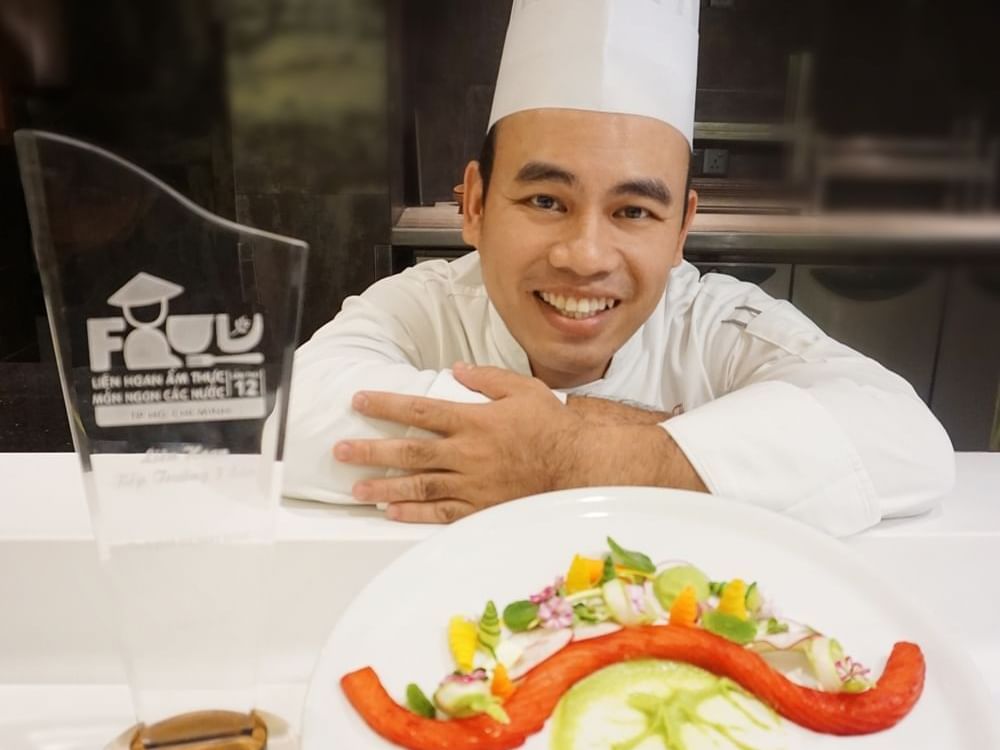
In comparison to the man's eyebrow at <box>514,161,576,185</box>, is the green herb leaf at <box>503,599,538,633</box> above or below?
below

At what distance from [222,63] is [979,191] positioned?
2194 mm

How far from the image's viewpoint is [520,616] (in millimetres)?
485

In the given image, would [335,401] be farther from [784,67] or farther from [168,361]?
[784,67]

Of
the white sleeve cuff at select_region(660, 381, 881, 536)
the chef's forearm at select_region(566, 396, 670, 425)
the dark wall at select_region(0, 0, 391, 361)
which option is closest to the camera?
the white sleeve cuff at select_region(660, 381, 881, 536)

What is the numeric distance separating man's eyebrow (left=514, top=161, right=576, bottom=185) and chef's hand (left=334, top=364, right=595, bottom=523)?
0.96ft

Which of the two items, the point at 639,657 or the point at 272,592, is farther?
the point at 272,592

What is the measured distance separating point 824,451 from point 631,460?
0.16m

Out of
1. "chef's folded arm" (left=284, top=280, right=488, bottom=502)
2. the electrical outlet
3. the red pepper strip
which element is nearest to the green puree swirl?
the red pepper strip

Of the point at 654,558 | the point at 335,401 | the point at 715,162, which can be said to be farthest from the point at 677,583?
the point at 715,162

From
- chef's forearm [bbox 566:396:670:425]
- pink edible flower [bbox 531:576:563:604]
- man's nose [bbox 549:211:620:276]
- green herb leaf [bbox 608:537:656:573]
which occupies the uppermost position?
man's nose [bbox 549:211:620:276]

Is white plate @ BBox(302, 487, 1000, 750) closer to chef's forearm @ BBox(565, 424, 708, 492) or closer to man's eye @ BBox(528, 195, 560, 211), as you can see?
chef's forearm @ BBox(565, 424, 708, 492)

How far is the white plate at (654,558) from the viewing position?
0.43 m

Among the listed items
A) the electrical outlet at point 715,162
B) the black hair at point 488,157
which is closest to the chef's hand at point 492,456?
the black hair at point 488,157

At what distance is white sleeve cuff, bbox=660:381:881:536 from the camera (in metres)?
0.68
